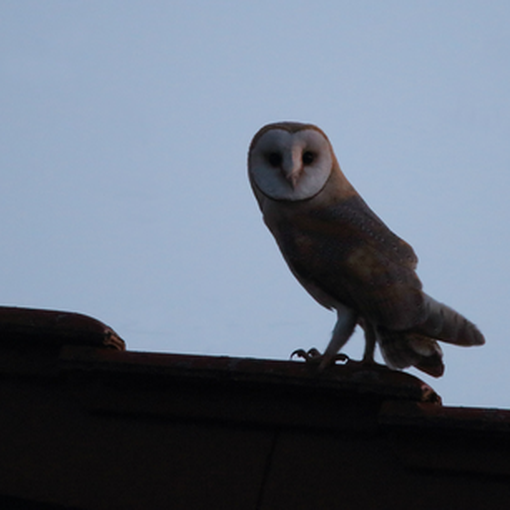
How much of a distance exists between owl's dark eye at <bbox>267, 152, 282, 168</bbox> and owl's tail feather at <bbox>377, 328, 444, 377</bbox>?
80cm

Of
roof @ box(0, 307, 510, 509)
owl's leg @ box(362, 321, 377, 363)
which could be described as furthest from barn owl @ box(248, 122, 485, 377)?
roof @ box(0, 307, 510, 509)

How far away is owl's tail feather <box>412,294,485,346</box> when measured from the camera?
2.73 metres

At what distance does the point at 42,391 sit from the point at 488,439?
145 centimetres

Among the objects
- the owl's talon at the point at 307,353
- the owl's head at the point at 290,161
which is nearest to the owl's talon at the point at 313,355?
the owl's talon at the point at 307,353

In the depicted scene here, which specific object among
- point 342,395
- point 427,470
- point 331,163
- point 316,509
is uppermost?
point 331,163

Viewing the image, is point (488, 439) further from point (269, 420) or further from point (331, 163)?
point (331, 163)

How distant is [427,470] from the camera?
87.4 inches

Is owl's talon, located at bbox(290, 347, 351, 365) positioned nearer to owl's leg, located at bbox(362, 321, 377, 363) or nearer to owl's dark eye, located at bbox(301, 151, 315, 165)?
owl's leg, located at bbox(362, 321, 377, 363)

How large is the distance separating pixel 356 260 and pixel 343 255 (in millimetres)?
54

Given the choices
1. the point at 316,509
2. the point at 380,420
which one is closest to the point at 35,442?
the point at 316,509

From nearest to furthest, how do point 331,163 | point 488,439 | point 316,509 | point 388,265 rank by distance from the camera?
point 488,439 < point 316,509 < point 388,265 < point 331,163

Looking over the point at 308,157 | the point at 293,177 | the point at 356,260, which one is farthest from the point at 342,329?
the point at 308,157

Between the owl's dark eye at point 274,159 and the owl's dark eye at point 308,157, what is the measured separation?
9 centimetres

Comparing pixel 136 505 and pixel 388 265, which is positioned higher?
pixel 388 265
